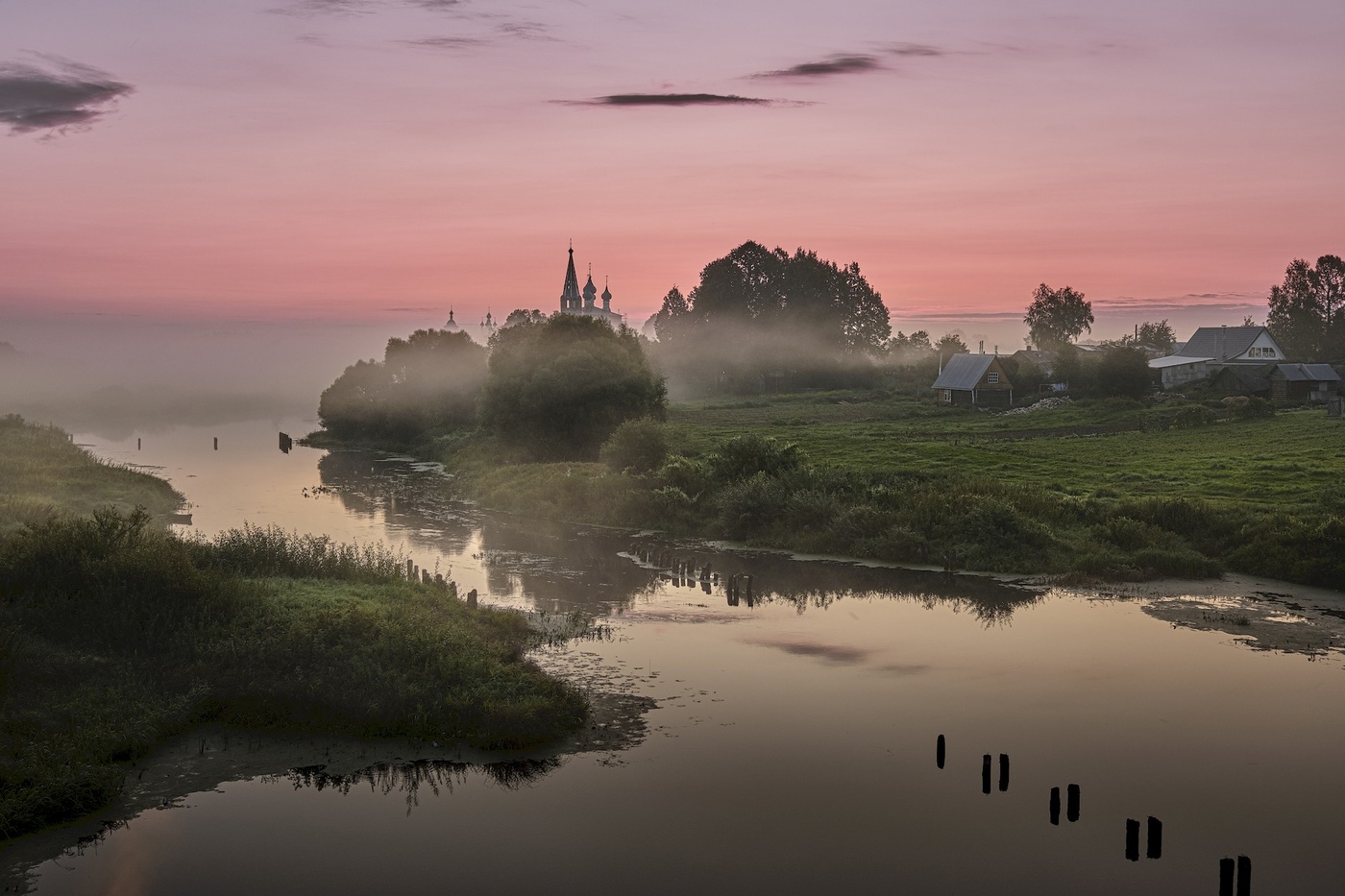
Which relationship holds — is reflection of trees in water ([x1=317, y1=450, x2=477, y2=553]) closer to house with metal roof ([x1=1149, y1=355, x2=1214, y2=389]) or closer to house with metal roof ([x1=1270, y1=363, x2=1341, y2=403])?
house with metal roof ([x1=1270, y1=363, x2=1341, y2=403])

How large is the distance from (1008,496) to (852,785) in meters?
25.2

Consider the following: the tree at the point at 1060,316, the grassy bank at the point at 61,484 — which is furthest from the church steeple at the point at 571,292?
the grassy bank at the point at 61,484

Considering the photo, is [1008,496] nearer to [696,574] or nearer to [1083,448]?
[696,574]

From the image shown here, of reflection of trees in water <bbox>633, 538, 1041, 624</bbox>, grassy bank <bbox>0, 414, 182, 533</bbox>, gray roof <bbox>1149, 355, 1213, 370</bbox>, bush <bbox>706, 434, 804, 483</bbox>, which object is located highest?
gray roof <bbox>1149, 355, 1213, 370</bbox>

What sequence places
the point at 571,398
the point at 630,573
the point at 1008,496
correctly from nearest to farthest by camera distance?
the point at 630,573, the point at 1008,496, the point at 571,398

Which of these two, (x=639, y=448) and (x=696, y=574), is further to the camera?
(x=639, y=448)

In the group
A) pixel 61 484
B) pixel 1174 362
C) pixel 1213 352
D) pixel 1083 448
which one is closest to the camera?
pixel 61 484

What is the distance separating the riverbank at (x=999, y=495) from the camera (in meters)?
38.3

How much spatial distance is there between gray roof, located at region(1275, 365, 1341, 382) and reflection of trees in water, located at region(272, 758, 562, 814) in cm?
9251

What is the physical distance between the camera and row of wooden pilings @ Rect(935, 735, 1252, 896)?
16328mm

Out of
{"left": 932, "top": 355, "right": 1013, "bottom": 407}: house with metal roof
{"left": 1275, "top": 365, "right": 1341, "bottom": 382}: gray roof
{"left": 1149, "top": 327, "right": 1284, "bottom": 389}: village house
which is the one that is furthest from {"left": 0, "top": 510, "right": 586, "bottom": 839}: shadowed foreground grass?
{"left": 1149, "top": 327, "right": 1284, "bottom": 389}: village house

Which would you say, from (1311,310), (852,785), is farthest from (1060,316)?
(852,785)

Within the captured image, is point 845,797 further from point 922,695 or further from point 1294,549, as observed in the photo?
point 1294,549

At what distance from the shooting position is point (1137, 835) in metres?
18.0
